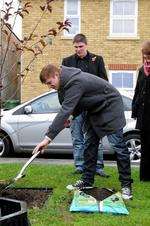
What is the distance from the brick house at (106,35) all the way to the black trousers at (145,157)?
15824mm

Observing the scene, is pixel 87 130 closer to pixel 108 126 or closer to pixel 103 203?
pixel 108 126

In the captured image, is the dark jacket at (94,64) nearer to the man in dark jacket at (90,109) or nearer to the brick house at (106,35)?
the man in dark jacket at (90,109)

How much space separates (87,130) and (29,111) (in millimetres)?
5109

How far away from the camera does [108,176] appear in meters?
8.28

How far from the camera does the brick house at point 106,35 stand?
934 inches

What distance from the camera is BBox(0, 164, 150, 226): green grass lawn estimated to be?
19.1ft

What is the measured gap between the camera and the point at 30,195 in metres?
7.08

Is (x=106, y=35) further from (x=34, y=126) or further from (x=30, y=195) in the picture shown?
(x=30, y=195)

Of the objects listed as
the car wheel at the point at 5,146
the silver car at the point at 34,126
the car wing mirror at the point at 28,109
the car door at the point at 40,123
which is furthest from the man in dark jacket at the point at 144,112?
the car wheel at the point at 5,146

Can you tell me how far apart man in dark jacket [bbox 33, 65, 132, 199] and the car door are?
15.7 feet

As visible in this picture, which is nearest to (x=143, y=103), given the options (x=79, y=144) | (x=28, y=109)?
(x=79, y=144)

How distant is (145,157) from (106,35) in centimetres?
1632

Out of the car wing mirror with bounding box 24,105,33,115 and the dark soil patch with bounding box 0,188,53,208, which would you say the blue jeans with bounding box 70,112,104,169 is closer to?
the dark soil patch with bounding box 0,188,53,208

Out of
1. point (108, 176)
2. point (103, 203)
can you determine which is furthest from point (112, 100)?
point (108, 176)
